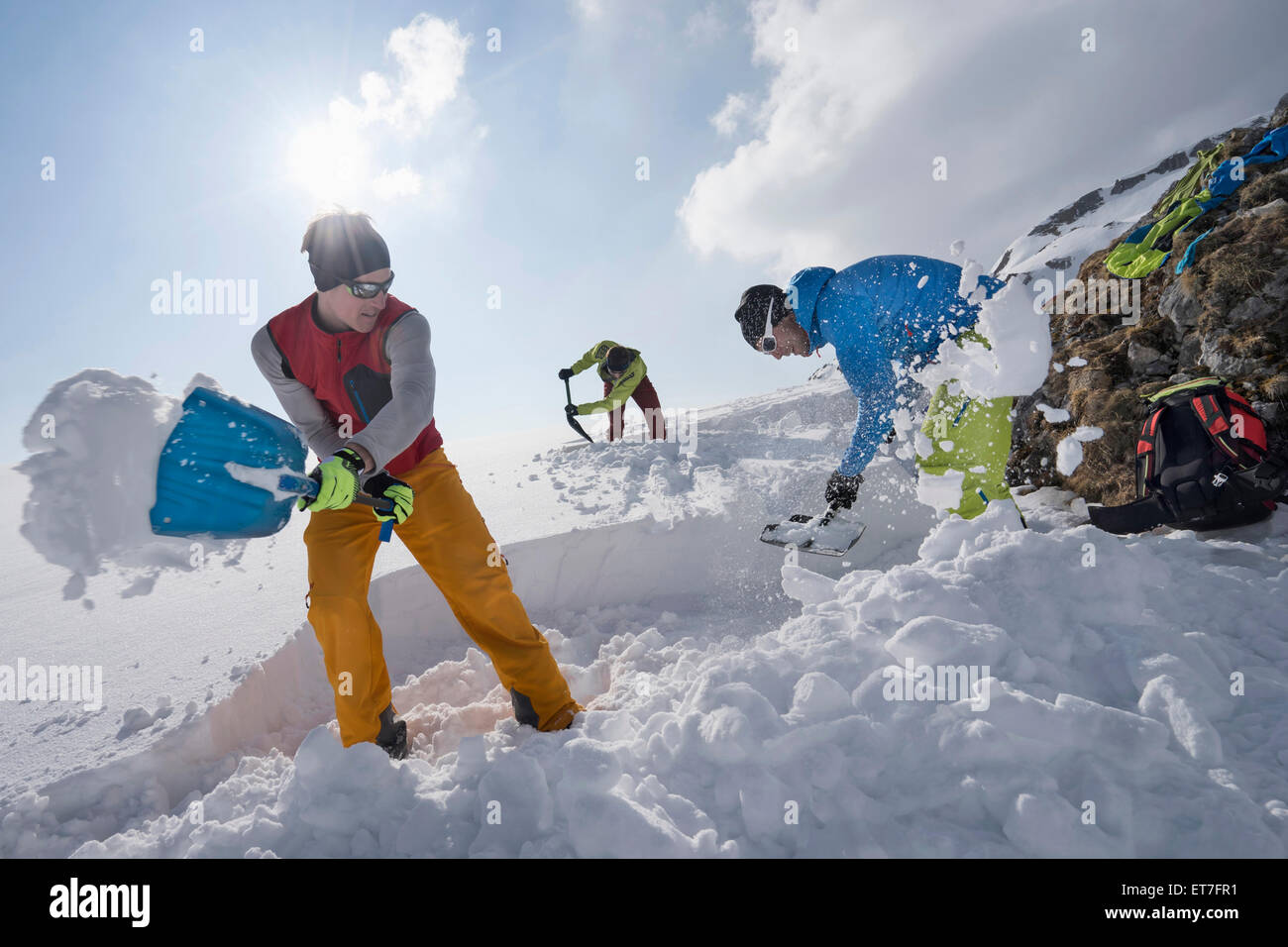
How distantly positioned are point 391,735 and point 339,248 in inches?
67.8

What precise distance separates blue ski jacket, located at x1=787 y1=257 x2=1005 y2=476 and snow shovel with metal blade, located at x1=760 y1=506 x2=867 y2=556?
20.8 inches

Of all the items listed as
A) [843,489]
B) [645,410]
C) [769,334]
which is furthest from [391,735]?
[645,410]

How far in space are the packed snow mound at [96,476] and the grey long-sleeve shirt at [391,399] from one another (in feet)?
1.53

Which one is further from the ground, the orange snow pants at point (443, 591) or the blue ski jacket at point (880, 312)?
the blue ski jacket at point (880, 312)

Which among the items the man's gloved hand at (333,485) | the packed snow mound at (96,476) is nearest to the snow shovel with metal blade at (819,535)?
the man's gloved hand at (333,485)

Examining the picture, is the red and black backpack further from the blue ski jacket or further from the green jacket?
the green jacket

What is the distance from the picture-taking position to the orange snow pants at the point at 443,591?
1.79m

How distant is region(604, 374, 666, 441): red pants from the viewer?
7.75 m

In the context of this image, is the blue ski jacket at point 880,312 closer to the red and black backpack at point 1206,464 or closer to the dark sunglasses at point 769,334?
the dark sunglasses at point 769,334

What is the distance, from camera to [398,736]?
6.57ft
